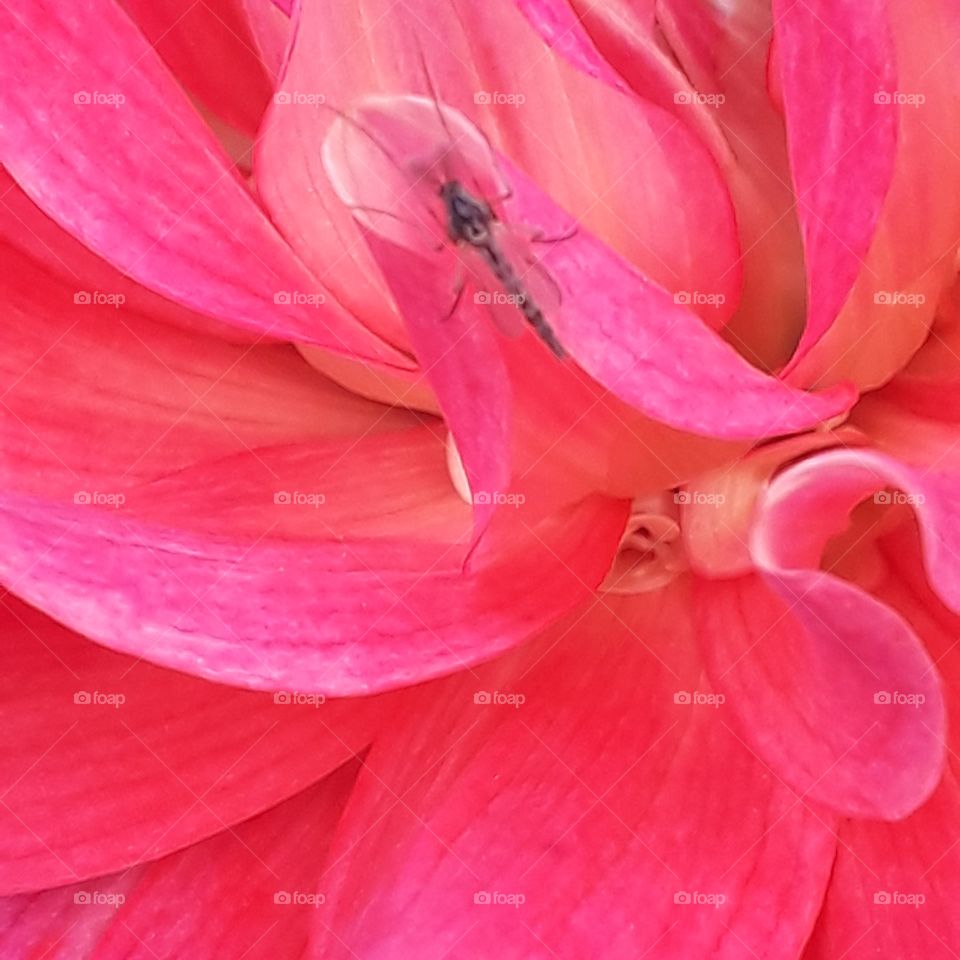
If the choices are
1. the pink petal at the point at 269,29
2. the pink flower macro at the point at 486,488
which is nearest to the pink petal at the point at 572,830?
the pink flower macro at the point at 486,488

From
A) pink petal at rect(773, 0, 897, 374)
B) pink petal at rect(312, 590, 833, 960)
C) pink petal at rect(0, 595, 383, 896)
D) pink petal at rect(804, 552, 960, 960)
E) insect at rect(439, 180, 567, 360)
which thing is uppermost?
insect at rect(439, 180, 567, 360)

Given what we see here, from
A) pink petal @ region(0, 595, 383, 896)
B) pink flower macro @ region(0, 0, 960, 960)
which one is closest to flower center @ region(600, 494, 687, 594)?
pink flower macro @ region(0, 0, 960, 960)

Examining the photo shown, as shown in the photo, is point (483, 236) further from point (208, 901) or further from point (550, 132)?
point (208, 901)

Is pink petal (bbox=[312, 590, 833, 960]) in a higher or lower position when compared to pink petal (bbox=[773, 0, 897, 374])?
lower

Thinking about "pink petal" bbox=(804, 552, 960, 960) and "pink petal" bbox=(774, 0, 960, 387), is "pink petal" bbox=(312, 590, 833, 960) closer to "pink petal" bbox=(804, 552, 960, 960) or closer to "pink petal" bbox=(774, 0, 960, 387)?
"pink petal" bbox=(804, 552, 960, 960)

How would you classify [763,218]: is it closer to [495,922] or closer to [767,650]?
[767,650]

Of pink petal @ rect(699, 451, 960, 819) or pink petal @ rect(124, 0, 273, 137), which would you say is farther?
pink petal @ rect(124, 0, 273, 137)

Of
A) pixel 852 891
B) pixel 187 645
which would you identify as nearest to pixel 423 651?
pixel 187 645

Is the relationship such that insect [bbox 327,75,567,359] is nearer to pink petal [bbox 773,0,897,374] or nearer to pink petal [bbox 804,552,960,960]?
pink petal [bbox 773,0,897,374]
